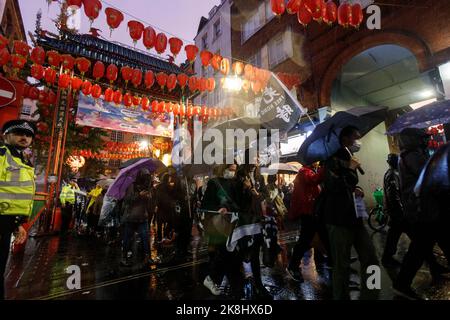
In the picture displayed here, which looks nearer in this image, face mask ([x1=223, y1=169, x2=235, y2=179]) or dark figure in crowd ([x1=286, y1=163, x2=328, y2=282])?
face mask ([x1=223, y1=169, x2=235, y2=179])

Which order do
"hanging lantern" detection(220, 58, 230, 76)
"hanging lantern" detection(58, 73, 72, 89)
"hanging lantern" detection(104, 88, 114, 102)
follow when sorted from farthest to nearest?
"hanging lantern" detection(104, 88, 114, 102) → "hanging lantern" detection(58, 73, 72, 89) → "hanging lantern" detection(220, 58, 230, 76)

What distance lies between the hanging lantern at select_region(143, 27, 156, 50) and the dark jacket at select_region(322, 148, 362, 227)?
6.64 metres

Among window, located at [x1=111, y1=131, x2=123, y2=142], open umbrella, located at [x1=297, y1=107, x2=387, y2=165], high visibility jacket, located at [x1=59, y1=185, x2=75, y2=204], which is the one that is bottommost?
high visibility jacket, located at [x1=59, y1=185, x2=75, y2=204]

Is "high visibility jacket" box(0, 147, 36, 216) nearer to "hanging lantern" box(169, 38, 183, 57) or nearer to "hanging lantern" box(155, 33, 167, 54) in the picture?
"hanging lantern" box(155, 33, 167, 54)

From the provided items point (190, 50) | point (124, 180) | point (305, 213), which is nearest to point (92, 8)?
point (190, 50)

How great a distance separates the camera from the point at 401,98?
14.0 meters

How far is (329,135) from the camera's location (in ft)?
9.98

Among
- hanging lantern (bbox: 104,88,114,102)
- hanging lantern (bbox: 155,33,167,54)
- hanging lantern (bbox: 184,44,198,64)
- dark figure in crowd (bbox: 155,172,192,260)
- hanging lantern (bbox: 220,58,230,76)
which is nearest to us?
dark figure in crowd (bbox: 155,172,192,260)

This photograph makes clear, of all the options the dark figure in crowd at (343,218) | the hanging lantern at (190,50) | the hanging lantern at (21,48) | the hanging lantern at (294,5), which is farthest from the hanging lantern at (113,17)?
the dark figure in crowd at (343,218)

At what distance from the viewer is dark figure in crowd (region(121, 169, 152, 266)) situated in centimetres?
515

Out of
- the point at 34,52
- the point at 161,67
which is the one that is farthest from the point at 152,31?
the point at 161,67

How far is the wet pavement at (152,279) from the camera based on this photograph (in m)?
3.46

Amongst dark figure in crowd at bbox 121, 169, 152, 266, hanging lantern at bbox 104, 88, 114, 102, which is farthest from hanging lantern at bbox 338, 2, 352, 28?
hanging lantern at bbox 104, 88, 114, 102

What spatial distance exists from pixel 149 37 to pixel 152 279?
667 cm
